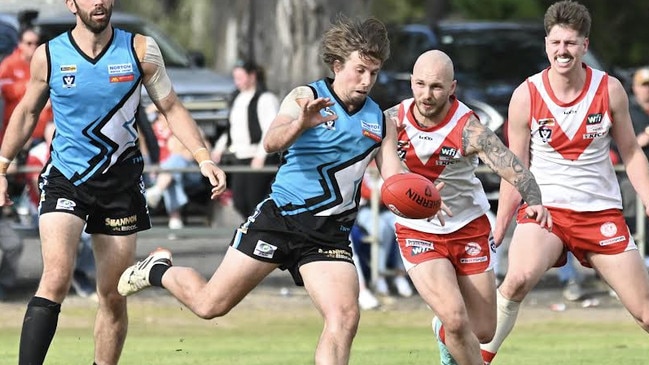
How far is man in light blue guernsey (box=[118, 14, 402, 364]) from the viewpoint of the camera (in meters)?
7.51

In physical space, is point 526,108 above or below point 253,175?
above

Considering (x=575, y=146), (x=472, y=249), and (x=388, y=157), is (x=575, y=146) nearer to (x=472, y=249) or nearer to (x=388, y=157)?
(x=472, y=249)

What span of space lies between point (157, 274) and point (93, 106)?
3.24ft

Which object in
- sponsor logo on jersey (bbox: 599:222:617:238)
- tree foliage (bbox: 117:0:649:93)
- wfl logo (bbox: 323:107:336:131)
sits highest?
wfl logo (bbox: 323:107:336:131)

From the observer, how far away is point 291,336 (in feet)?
40.2

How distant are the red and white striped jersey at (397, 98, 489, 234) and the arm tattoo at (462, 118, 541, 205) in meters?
0.08

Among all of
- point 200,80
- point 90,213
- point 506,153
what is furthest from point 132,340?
point 200,80

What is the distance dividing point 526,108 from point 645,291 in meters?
1.24

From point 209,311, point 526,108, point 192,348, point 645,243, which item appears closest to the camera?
point 209,311

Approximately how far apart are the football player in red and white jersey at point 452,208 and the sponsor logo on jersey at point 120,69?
1460mm

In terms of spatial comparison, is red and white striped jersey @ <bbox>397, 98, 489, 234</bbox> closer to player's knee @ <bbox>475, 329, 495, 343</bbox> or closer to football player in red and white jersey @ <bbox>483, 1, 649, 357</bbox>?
football player in red and white jersey @ <bbox>483, 1, 649, 357</bbox>

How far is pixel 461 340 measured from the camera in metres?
7.99

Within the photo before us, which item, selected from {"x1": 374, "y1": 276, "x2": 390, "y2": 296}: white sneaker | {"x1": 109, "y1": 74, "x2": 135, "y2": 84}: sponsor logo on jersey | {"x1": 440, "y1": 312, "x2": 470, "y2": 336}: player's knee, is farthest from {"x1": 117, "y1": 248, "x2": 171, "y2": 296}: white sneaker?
{"x1": 374, "y1": 276, "x2": 390, "y2": 296}: white sneaker

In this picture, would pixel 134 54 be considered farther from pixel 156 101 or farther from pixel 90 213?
pixel 90 213
